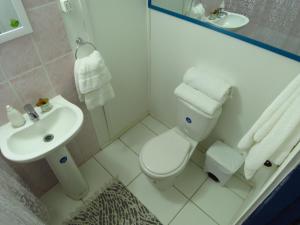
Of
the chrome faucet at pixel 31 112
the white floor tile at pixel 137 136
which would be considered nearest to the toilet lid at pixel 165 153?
the white floor tile at pixel 137 136

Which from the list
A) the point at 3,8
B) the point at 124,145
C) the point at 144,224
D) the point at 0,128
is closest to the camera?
the point at 3,8

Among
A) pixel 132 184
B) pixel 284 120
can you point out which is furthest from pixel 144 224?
pixel 284 120

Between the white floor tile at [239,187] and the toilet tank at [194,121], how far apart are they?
1.69 ft

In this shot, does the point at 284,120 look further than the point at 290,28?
No

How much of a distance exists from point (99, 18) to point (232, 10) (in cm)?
81

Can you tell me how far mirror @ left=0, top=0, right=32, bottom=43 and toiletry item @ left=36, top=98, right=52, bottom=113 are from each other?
0.37 meters

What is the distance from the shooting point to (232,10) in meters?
1.29

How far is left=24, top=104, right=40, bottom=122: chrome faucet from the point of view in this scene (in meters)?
1.17

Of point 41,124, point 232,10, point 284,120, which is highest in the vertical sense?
point 232,10

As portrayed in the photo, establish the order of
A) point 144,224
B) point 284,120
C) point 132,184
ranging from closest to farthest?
1. point 284,120
2. point 144,224
3. point 132,184

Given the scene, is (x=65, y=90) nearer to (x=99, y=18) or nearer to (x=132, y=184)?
(x=99, y=18)

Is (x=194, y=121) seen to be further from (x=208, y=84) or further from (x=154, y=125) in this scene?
(x=154, y=125)

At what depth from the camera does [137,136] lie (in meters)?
2.10

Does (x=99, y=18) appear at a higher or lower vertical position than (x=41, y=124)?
higher
